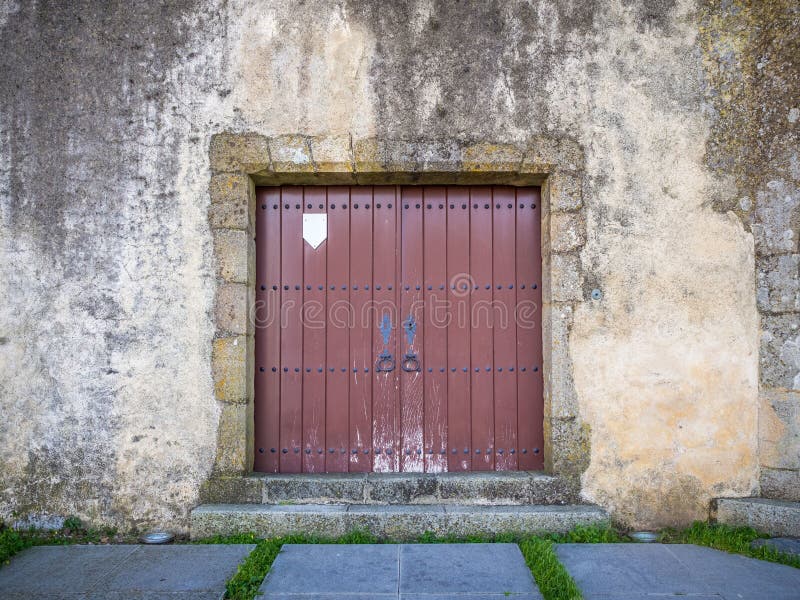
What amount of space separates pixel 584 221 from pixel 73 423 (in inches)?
136

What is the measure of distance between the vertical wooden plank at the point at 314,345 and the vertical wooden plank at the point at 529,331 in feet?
4.32

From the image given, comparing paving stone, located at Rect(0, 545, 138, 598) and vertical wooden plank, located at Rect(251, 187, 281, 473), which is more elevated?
vertical wooden plank, located at Rect(251, 187, 281, 473)

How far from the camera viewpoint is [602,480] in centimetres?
348

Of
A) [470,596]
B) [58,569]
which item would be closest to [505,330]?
[470,596]

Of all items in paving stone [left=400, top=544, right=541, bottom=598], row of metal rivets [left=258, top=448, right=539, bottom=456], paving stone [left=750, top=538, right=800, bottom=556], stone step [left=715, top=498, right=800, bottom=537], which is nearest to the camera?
paving stone [left=400, top=544, right=541, bottom=598]

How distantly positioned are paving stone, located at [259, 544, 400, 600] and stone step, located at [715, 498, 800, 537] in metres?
2.02

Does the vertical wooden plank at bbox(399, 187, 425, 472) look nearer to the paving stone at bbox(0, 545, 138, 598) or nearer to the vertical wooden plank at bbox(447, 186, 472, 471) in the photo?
the vertical wooden plank at bbox(447, 186, 472, 471)

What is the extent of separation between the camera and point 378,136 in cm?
357

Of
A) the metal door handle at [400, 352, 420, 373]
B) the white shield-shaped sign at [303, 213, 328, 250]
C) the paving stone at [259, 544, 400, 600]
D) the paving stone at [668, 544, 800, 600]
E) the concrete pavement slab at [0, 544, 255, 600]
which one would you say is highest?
the white shield-shaped sign at [303, 213, 328, 250]

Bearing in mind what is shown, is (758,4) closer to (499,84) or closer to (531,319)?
(499,84)

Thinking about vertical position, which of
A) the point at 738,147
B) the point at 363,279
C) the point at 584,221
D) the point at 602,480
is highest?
the point at 738,147

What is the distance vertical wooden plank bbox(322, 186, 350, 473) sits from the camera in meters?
3.72

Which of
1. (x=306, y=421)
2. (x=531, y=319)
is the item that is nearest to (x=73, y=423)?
(x=306, y=421)

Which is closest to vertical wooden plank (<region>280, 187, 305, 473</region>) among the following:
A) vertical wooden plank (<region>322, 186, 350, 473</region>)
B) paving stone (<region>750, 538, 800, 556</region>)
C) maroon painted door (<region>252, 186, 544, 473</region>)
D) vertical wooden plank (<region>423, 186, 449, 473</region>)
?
maroon painted door (<region>252, 186, 544, 473</region>)
